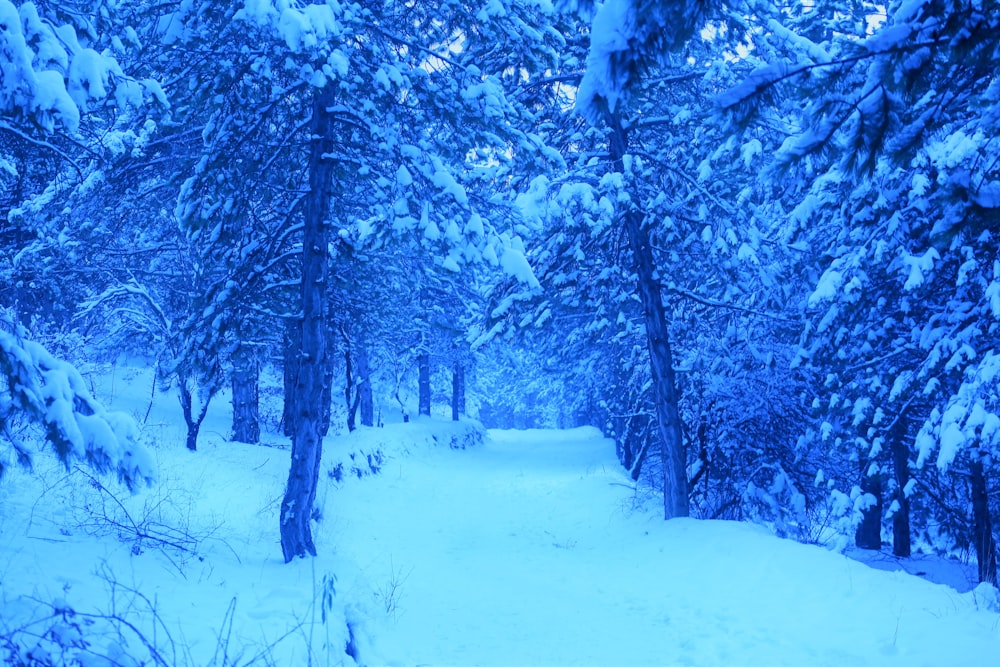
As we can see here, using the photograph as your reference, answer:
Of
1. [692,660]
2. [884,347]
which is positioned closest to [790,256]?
[884,347]

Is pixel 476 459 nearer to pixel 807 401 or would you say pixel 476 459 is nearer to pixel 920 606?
pixel 807 401

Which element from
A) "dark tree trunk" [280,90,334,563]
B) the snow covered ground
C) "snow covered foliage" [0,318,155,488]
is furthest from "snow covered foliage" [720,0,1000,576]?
"dark tree trunk" [280,90,334,563]

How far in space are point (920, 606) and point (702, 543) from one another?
348 centimetres

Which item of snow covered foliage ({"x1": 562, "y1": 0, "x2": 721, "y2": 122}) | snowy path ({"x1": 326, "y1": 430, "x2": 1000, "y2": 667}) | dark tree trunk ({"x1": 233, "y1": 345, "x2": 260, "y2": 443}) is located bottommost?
snowy path ({"x1": 326, "y1": 430, "x2": 1000, "y2": 667})

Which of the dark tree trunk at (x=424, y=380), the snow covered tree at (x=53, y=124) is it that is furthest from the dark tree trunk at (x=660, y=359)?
the dark tree trunk at (x=424, y=380)

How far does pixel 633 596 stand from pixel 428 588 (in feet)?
8.92

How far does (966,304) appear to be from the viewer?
8.27 metres

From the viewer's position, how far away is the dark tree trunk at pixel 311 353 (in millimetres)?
8117

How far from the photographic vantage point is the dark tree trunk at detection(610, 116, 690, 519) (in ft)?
37.1

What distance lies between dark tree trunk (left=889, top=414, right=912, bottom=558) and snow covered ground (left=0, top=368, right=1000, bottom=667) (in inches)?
140

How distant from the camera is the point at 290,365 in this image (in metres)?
16.3

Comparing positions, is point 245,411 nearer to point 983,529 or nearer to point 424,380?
point 983,529

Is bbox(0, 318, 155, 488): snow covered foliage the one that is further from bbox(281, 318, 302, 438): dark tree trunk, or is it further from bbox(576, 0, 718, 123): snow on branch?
bbox(281, 318, 302, 438): dark tree trunk

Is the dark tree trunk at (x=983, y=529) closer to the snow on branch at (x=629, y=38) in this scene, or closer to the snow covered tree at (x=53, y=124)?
the snow on branch at (x=629, y=38)
